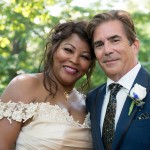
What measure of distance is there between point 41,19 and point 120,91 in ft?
11.9

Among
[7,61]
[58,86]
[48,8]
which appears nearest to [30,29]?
[7,61]

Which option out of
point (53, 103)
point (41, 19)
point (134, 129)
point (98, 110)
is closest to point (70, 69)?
point (53, 103)

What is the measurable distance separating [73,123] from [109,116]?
519 mm

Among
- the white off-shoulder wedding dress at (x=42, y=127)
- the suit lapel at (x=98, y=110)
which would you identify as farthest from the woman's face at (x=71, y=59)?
the white off-shoulder wedding dress at (x=42, y=127)

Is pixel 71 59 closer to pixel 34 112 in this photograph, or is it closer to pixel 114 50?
pixel 114 50

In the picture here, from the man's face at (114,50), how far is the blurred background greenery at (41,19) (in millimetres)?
2996

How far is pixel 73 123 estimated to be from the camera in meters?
3.94

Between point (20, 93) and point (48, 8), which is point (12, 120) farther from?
point (48, 8)

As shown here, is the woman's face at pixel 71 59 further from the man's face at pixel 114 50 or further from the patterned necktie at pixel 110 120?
the patterned necktie at pixel 110 120

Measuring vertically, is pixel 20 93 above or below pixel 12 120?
above

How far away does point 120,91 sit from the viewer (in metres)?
3.67

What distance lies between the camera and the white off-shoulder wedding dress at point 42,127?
3.74 m

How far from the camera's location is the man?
3297 mm

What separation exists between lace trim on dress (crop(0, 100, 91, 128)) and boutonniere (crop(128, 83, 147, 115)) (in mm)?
817
